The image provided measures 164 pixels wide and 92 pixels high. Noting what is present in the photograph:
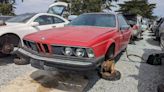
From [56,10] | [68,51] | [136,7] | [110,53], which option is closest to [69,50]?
[68,51]

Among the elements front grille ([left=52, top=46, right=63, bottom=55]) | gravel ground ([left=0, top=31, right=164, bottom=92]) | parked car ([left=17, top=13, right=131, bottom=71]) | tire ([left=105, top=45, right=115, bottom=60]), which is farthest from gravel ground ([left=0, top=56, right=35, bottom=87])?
tire ([left=105, top=45, right=115, bottom=60])

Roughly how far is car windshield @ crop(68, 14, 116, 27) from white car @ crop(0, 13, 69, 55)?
5.02 feet

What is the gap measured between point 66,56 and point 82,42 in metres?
0.41

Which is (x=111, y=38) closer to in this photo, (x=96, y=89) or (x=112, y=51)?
(x=112, y=51)

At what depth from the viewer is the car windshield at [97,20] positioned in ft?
19.5

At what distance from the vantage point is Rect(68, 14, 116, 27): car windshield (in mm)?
5930

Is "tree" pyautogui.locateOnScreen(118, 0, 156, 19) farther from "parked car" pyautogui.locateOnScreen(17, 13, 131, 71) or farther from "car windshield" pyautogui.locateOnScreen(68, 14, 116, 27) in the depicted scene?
"parked car" pyautogui.locateOnScreen(17, 13, 131, 71)

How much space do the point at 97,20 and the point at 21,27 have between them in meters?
2.35

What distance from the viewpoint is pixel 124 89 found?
4.70m

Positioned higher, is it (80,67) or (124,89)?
(80,67)

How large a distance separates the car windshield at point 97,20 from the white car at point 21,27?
1.53m

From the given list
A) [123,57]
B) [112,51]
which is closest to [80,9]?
[123,57]

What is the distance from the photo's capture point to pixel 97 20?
6.05 meters

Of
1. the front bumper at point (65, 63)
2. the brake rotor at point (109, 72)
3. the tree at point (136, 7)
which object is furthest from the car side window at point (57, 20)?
the tree at point (136, 7)
